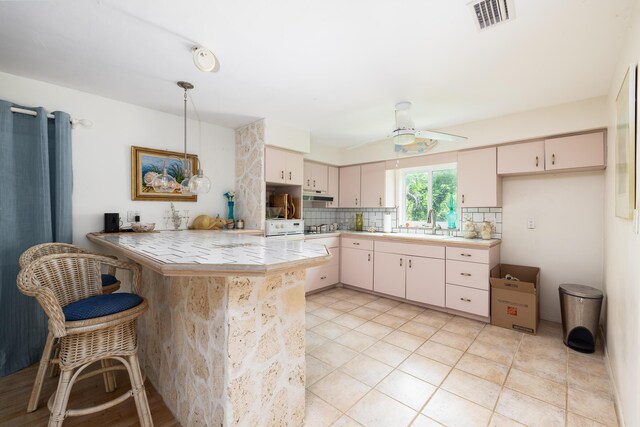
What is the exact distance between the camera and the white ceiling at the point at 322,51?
5.22ft

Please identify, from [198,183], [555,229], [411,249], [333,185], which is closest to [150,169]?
[198,183]

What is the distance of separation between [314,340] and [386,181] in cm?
272

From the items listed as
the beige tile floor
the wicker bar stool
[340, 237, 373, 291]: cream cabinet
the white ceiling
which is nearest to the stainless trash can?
the beige tile floor

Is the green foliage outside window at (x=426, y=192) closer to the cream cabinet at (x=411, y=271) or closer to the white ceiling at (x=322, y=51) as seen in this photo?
the cream cabinet at (x=411, y=271)

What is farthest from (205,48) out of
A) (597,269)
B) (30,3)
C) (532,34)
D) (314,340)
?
(597,269)

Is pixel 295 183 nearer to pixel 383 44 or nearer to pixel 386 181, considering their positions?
pixel 386 181

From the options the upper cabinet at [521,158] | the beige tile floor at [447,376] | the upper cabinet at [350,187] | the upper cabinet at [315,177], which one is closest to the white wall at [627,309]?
the beige tile floor at [447,376]

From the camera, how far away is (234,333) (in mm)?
1287

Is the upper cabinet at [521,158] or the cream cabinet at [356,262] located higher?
the upper cabinet at [521,158]

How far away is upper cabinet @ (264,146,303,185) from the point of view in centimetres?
354

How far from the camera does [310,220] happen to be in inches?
189

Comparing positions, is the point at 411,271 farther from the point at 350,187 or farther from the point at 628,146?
the point at 628,146

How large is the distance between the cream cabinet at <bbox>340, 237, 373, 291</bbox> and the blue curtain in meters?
3.35

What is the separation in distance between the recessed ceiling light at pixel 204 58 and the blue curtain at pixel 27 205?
1.53 metres
